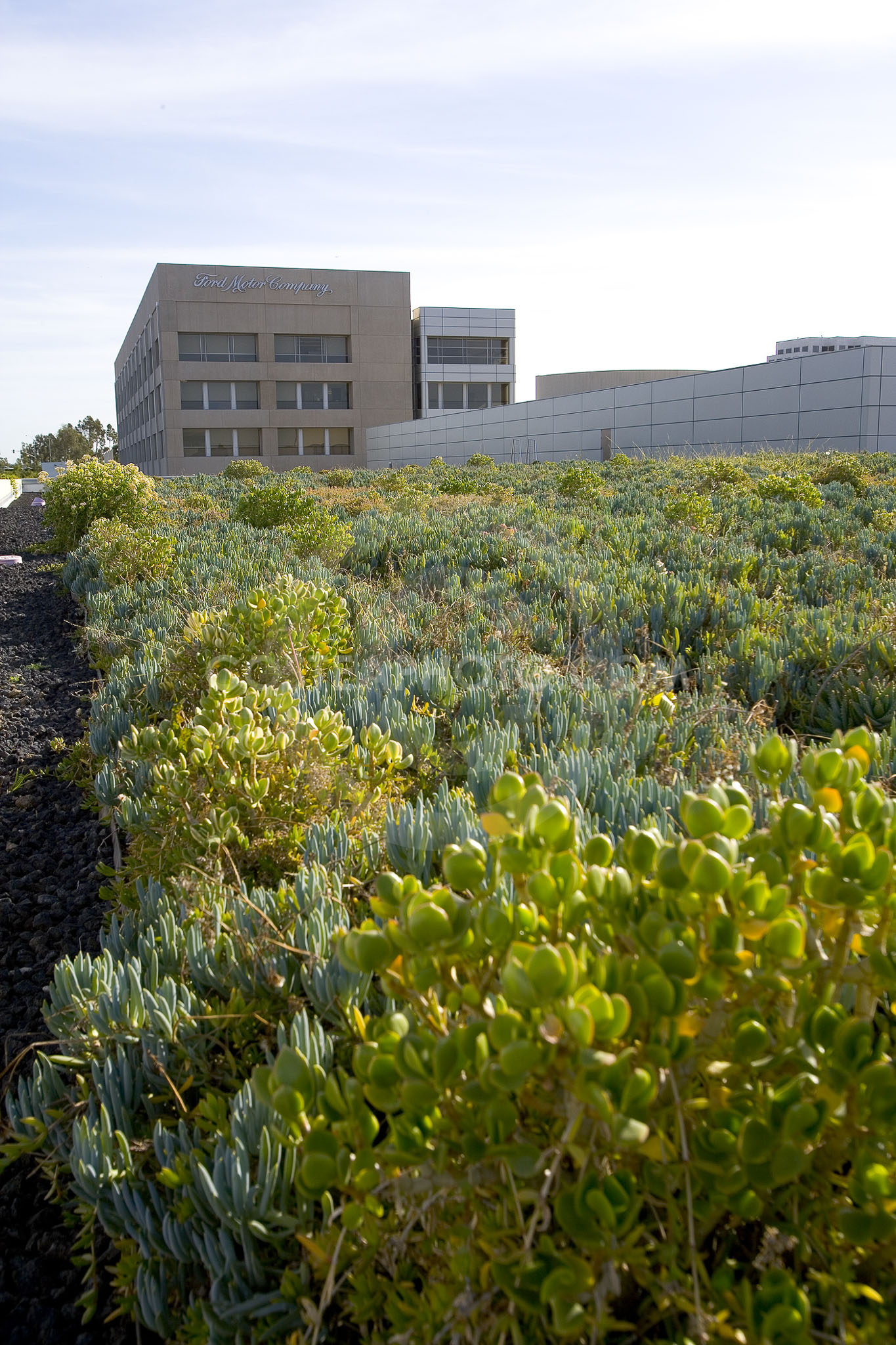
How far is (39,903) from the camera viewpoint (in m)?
3.77

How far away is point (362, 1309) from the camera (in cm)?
143

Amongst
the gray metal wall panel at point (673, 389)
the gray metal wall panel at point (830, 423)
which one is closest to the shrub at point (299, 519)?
the gray metal wall panel at point (830, 423)

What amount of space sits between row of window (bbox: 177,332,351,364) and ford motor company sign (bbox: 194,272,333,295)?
2.68 meters

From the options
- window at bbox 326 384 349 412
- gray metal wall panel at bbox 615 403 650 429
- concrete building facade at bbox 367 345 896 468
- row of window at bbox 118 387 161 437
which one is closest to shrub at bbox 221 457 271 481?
concrete building facade at bbox 367 345 896 468

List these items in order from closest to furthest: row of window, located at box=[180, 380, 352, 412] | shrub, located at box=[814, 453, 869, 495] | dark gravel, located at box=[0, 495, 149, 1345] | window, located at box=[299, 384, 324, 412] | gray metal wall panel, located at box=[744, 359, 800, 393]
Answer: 1. dark gravel, located at box=[0, 495, 149, 1345]
2. shrub, located at box=[814, 453, 869, 495]
3. gray metal wall panel, located at box=[744, 359, 800, 393]
4. row of window, located at box=[180, 380, 352, 412]
5. window, located at box=[299, 384, 324, 412]

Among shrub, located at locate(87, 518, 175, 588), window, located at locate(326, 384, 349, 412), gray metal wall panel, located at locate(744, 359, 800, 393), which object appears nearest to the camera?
shrub, located at locate(87, 518, 175, 588)

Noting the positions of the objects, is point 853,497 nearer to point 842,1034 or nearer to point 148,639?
point 148,639

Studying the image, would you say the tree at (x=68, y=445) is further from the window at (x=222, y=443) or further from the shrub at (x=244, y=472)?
the shrub at (x=244, y=472)

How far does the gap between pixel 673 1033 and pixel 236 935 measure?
4.78 ft

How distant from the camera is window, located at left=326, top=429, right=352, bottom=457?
204 feet

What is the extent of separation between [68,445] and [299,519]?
96925mm

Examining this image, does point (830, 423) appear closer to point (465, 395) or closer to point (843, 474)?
point (843, 474)

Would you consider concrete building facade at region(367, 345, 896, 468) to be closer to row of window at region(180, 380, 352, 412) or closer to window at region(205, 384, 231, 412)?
row of window at region(180, 380, 352, 412)

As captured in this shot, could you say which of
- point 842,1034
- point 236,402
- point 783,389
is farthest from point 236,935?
point 236,402
